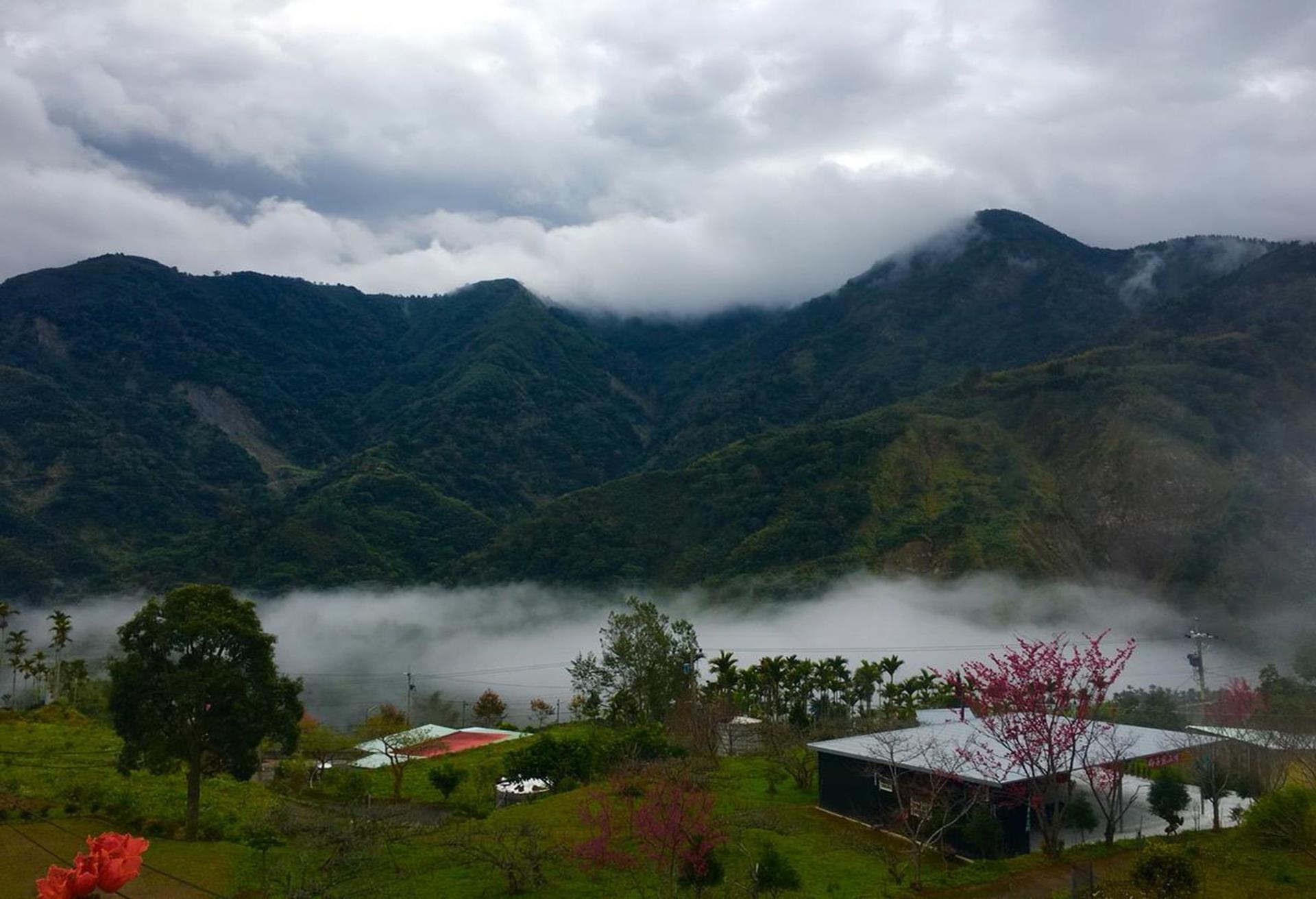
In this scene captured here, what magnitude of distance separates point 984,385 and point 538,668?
77.0 meters

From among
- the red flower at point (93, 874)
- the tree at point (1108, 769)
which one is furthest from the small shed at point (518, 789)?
the red flower at point (93, 874)

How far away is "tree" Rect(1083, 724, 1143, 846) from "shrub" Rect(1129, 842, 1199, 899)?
18.2 feet

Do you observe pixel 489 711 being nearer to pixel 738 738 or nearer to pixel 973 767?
pixel 738 738

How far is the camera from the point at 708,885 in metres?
19.1

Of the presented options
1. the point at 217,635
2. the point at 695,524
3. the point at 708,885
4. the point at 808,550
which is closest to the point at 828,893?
the point at 708,885

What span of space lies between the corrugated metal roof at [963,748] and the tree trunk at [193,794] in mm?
18390

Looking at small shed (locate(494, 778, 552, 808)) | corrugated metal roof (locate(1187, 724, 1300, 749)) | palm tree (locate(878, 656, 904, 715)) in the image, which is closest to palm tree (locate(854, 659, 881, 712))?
palm tree (locate(878, 656, 904, 715))

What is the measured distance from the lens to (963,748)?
2667cm

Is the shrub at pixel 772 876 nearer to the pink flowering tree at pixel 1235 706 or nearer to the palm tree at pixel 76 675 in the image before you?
the pink flowering tree at pixel 1235 706

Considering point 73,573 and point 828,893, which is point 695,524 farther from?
point 828,893

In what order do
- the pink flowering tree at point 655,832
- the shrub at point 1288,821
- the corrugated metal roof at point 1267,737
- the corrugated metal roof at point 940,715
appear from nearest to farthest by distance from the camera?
the pink flowering tree at point 655,832, the shrub at point 1288,821, the corrugated metal roof at point 1267,737, the corrugated metal roof at point 940,715

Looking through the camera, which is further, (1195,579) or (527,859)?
(1195,579)

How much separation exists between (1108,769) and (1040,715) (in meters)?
3.61

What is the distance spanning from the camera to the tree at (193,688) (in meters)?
24.7
